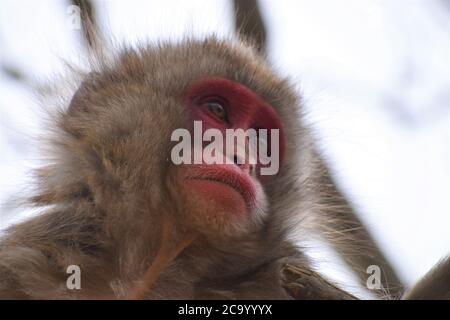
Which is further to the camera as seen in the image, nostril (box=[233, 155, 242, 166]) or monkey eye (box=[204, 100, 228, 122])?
monkey eye (box=[204, 100, 228, 122])

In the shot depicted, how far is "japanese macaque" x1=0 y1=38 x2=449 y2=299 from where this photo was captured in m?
4.11

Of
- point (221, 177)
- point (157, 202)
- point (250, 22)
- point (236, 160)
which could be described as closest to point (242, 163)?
point (236, 160)

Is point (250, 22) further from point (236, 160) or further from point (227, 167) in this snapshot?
point (227, 167)

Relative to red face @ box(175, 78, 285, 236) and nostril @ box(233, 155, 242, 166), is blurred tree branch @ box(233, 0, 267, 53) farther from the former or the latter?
nostril @ box(233, 155, 242, 166)

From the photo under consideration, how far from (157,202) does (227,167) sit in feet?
1.33

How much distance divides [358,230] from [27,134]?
2.34 m

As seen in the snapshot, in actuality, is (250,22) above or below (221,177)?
above

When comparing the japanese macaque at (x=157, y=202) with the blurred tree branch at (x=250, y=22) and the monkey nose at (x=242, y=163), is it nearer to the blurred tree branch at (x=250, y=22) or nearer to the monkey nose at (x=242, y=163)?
the monkey nose at (x=242, y=163)

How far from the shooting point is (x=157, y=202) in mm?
4215

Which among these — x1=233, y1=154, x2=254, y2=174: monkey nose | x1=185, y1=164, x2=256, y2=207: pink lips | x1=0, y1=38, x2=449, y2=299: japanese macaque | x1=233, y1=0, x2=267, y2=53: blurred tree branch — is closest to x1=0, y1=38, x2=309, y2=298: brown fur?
x1=0, y1=38, x2=449, y2=299: japanese macaque
